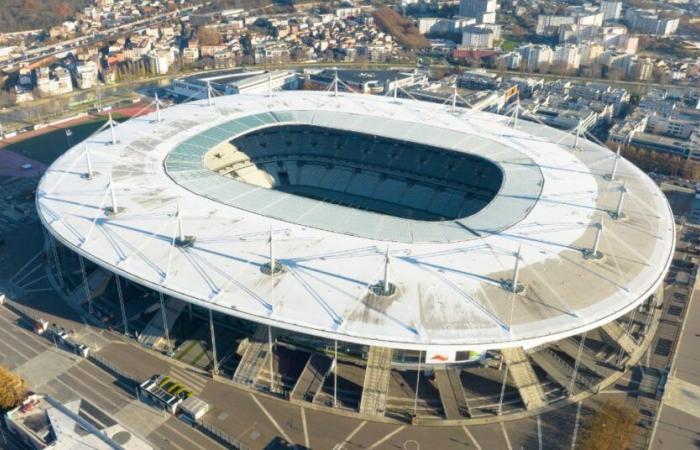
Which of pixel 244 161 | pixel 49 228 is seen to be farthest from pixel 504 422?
pixel 244 161

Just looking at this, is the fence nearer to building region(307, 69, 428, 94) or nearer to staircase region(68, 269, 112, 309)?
staircase region(68, 269, 112, 309)

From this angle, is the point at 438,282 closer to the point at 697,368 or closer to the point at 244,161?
the point at 697,368

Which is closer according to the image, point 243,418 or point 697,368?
point 243,418

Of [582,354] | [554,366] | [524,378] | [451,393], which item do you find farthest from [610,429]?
[451,393]

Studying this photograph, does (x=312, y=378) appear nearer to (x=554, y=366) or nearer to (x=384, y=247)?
(x=384, y=247)

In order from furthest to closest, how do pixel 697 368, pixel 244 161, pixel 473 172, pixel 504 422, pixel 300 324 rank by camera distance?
pixel 244 161 → pixel 473 172 → pixel 697 368 → pixel 504 422 → pixel 300 324

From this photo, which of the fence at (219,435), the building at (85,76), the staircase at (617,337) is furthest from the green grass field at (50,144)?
the staircase at (617,337)

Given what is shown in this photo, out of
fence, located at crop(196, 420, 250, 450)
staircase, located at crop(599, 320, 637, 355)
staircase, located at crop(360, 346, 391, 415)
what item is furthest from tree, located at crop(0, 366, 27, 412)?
staircase, located at crop(599, 320, 637, 355)
